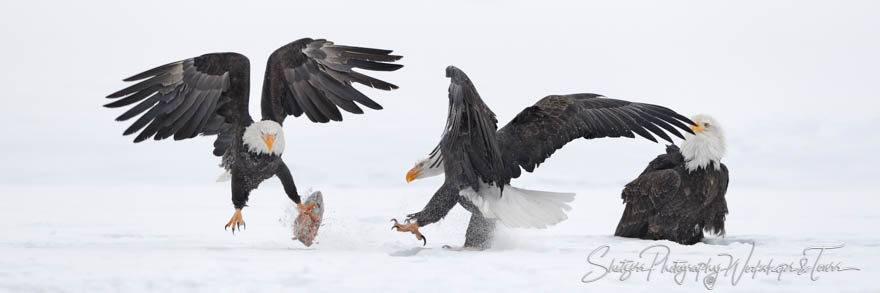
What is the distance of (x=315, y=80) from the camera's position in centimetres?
602

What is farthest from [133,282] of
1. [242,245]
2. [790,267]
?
[790,267]

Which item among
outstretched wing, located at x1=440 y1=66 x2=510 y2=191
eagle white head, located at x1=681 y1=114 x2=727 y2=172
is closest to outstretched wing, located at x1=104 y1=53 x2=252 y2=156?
outstretched wing, located at x1=440 y1=66 x2=510 y2=191

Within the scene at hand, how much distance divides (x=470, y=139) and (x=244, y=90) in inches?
64.7

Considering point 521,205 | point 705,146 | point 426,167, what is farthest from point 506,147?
point 705,146

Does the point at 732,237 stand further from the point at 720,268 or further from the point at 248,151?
the point at 248,151

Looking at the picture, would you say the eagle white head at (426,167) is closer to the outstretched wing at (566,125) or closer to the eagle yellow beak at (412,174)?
the eagle yellow beak at (412,174)

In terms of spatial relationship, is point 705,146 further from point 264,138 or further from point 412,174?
point 264,138

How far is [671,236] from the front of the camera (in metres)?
6.62

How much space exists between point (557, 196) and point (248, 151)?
187 cm

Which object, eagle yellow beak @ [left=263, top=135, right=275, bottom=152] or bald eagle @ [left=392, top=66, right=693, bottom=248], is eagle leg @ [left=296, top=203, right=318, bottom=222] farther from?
bald eagle @ [left=392, top=66, right=693, bottom=248]

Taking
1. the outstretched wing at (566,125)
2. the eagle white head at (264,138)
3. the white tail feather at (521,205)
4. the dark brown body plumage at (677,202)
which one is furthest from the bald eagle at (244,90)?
the dark brown body plumage at (677,202)

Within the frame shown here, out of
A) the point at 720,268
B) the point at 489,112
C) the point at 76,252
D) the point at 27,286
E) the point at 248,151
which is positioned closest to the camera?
the point at 27,286

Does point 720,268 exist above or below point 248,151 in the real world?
below

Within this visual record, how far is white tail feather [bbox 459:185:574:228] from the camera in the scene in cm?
516
